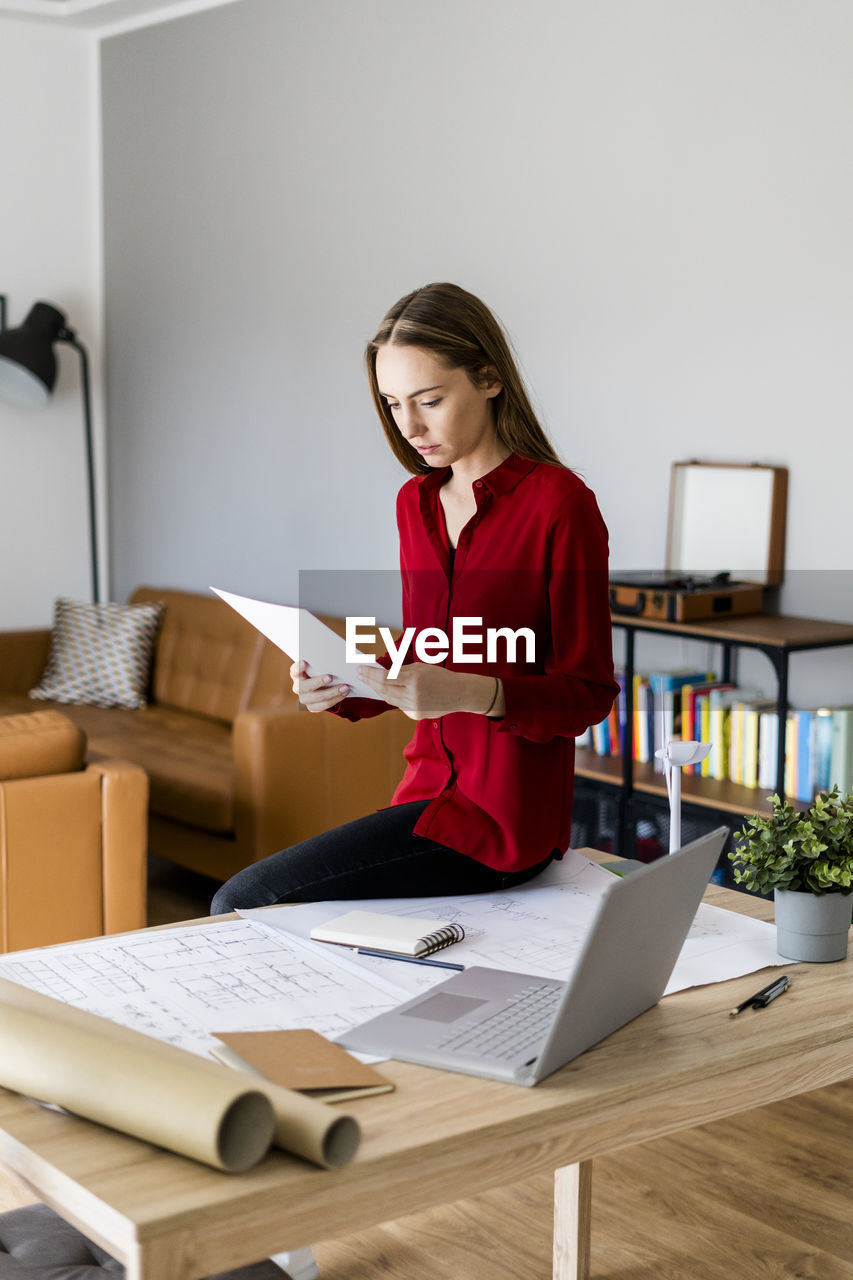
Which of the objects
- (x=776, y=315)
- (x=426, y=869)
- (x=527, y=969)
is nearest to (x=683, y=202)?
(x=776, y=315)

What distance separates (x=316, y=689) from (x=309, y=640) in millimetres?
A: 83

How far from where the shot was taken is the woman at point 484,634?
190 centimetres

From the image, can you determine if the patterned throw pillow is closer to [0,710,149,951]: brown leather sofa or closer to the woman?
[0,710,149,951]: brown leather sofa

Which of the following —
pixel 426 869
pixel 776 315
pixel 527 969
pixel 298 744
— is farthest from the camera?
pixel 298 744

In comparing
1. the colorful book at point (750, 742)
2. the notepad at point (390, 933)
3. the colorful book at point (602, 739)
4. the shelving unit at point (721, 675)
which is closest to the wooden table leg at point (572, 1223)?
the notepad at point (390, 933)

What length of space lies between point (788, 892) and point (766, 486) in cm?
202

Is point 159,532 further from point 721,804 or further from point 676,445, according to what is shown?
point 721,804

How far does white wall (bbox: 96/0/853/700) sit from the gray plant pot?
1836 millimetres

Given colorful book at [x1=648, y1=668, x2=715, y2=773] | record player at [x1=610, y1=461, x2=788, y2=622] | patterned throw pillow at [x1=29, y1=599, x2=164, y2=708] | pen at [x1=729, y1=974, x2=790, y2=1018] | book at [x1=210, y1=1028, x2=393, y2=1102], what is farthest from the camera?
patterned throw pillow at [x1=29, y1=599, x2=164, y2=708]

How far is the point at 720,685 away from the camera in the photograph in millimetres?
3660

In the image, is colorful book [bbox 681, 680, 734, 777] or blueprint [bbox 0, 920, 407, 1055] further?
colorful book [bbox 681, 680, 734, 777]

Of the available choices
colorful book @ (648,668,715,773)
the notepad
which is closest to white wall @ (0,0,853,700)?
colorful book @ (648,668,715,773)

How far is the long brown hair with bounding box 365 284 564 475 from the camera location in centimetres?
192

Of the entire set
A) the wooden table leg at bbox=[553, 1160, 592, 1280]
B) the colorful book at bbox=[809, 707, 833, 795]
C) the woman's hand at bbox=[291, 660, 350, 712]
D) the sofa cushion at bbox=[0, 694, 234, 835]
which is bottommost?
the wooden table leg at bbox=[553, 1160, 592, 1280]
